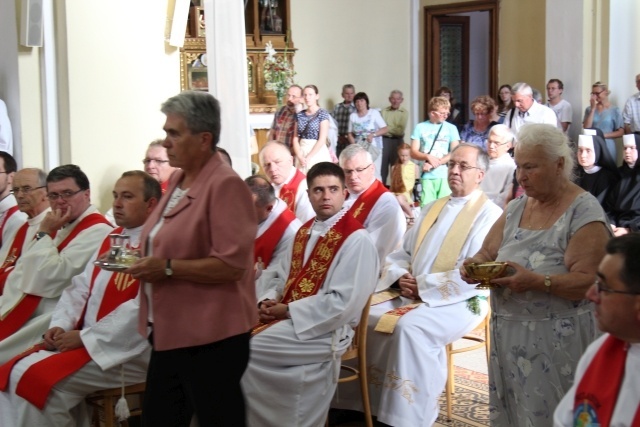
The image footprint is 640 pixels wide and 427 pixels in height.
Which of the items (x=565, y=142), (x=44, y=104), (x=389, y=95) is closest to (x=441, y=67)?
(x=389, y=95)

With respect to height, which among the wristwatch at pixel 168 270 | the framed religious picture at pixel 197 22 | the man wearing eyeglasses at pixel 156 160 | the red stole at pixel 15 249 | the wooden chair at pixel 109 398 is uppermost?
the framed religious picture at pixel 197 22

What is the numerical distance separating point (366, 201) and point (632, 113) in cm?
561

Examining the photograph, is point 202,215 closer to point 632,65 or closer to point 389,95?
point 632,65

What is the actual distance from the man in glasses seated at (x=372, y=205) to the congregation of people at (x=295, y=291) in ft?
0.04

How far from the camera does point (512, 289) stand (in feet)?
11.3

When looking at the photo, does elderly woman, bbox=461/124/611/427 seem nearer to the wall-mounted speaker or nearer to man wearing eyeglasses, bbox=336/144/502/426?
man wearing eyeglasses, bbox=336/144/502/426

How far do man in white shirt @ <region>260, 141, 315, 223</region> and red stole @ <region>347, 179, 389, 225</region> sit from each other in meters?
0.62

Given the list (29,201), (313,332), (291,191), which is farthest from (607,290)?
(291,191)

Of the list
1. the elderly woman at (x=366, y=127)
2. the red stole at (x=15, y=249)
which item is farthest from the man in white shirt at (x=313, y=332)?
the elderly woman at (x=366, y=127)

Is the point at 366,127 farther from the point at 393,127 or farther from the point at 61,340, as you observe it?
the point at 61,340

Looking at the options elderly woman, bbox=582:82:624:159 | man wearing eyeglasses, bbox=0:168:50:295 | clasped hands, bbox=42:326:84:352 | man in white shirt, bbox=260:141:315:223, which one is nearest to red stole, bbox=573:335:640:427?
clasped hands, bbox=42:326:84:352

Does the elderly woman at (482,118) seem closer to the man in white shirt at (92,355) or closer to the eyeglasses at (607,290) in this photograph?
the man in white shirt at (92,355)

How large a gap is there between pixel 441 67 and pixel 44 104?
1034 cm

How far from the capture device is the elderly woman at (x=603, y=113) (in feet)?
34.5
